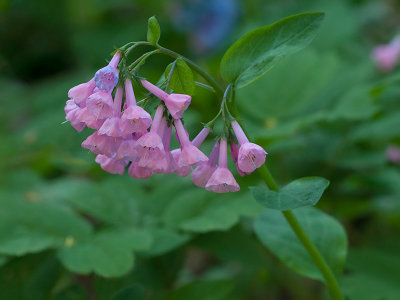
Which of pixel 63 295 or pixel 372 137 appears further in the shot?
pixel 372 137

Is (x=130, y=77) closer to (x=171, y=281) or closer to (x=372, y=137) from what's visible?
(x=171, y=281)

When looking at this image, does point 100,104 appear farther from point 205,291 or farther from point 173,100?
point 205,291

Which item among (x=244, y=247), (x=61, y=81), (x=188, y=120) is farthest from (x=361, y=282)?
(x=61, y=81)

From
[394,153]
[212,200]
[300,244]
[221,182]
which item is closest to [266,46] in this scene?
[221,182]

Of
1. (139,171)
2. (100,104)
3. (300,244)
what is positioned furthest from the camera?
(300,244)

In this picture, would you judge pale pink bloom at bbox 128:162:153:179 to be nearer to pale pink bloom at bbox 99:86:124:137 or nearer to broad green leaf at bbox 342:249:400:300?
pale pink bloom at bbox 99:86:124:137

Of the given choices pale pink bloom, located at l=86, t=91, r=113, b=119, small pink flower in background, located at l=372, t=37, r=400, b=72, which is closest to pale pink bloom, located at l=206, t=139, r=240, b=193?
pale pink bloom, located at l=86, t=91, r=113, b=119

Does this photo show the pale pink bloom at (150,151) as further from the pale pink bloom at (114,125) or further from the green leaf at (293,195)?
the green leaf at (293,195)
